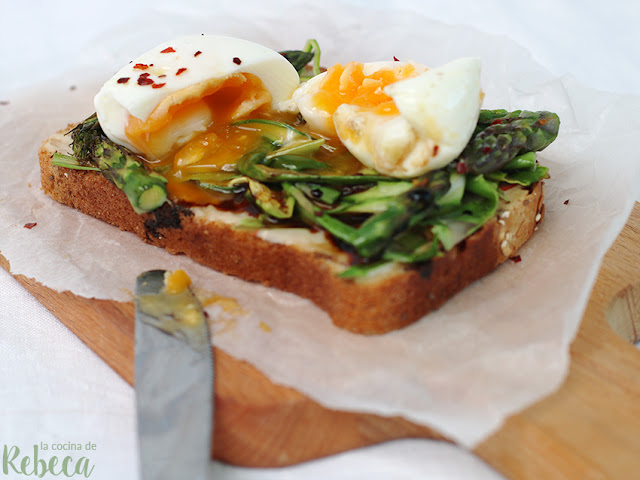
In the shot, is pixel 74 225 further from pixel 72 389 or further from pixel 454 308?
pixel 454 308

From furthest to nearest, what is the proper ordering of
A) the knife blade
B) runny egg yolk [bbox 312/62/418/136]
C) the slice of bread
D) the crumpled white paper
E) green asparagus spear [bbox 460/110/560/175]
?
runny egg yolk [bbox 312/62/418/136]
green asparagus spear [bbox 460/110/560/175]
the slice of bread
the crumpled white paper
the knife blade

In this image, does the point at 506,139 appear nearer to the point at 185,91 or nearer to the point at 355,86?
the point at 355,86

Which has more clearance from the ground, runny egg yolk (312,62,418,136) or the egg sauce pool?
runny egg yolk (312,62,418,136)

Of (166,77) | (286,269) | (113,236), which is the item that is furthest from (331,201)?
(113,236)

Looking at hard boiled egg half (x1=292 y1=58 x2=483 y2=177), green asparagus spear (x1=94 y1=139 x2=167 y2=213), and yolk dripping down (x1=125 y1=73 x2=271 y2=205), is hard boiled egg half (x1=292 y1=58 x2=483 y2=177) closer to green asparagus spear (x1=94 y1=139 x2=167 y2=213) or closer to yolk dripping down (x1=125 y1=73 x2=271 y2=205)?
yolk dripping down (x1=125 y1=73 x2=271 y2=205)

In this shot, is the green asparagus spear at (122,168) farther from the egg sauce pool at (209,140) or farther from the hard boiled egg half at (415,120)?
the hard boiled egg half at (415,120)

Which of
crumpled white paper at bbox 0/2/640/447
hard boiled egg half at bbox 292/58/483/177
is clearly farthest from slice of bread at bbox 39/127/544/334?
hard boiled egg half at bbox 292/58/483/177
